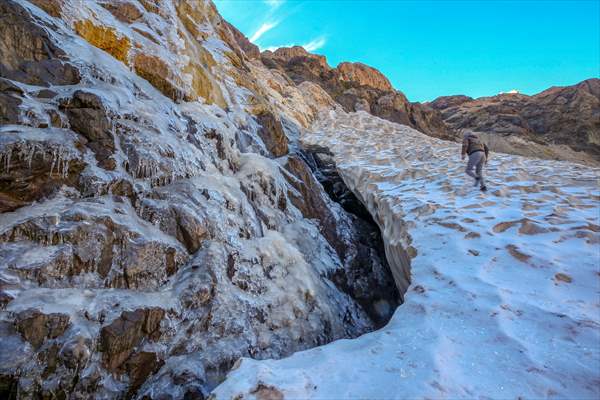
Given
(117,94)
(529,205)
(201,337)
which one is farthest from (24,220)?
(529,205)

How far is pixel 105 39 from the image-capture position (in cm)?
651

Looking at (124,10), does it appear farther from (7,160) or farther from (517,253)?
(517,253)

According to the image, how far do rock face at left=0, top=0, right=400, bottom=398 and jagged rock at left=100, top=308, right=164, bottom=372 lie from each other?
11 millimetres

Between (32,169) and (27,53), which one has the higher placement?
(27,53)

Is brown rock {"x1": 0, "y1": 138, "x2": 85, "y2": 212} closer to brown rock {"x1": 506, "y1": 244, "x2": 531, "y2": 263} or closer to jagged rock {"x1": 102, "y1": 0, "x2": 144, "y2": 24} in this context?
jagged rock {"x1": 102, "y1": 0, "x2": 144, "y2": 24}

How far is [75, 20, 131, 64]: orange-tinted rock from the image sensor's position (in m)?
6.29

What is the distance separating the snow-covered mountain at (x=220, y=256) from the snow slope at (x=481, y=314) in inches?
0.7

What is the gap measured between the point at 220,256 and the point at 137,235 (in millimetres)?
1174

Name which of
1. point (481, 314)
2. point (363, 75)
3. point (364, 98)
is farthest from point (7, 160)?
point (363, 75)

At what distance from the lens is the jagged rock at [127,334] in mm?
3303

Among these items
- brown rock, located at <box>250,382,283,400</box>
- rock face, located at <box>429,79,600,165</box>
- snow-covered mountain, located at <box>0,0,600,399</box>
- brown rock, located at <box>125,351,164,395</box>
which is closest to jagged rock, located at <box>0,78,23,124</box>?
snow-covered mountain, located at <box>0,0,600,399</box>

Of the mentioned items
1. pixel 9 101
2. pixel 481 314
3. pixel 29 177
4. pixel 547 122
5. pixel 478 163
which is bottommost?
pixel 481 314

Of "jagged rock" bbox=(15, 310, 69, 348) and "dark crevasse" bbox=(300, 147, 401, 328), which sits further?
"dark crevasse" bbox=(300, 147, 401, 328)

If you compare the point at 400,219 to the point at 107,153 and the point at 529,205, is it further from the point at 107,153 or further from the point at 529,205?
the point at 107,153
